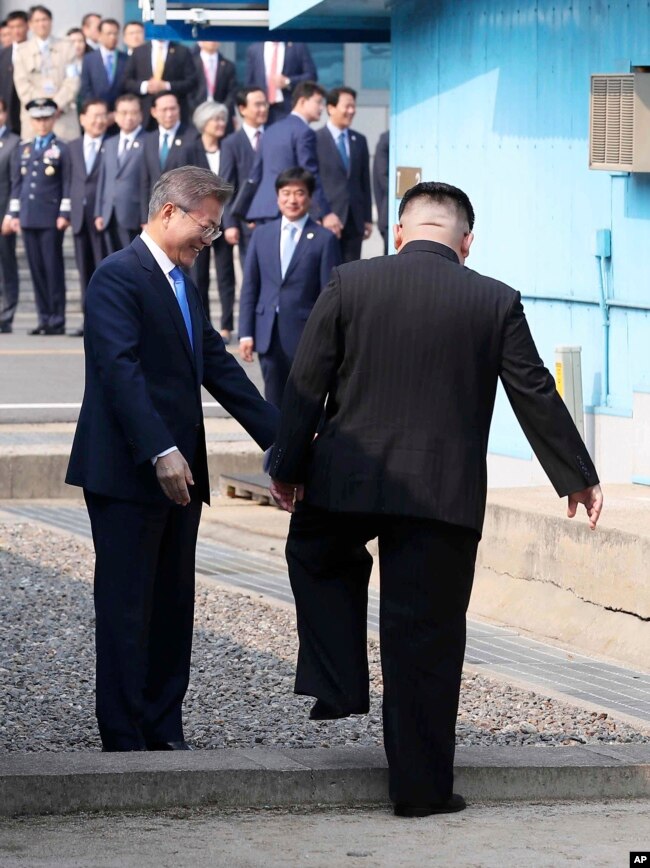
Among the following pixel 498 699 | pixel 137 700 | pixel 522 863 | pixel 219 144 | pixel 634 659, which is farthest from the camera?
pixel 219 144

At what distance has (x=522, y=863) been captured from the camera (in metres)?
4.67

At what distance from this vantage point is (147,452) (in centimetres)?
549

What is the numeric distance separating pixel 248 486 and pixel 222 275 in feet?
25.8

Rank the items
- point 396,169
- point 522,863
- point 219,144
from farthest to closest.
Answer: point 219,144, point 396,169, point 522,863

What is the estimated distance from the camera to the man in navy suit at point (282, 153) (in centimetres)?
1505

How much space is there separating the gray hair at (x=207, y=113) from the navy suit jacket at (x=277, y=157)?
3.33 metres

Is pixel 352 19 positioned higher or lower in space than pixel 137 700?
higher

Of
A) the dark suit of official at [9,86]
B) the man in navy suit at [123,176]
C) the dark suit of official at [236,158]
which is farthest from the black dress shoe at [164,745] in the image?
the dark suit of official at [9,86]

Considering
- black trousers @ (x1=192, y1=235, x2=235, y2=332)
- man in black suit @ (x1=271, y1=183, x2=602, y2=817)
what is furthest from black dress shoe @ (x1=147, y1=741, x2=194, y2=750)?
black trousers @ (x1=192, y1=235, x2=235, y2=332)

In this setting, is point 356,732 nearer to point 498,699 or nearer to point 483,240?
point 498,699

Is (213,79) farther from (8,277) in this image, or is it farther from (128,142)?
(8,277)

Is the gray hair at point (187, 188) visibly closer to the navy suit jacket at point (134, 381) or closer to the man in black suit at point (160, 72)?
the navy suit jacket at point (134, 381)

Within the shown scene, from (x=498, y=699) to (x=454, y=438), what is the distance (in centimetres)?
193

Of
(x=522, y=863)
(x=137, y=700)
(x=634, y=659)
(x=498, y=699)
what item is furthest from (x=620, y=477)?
(x=522, y=863)
